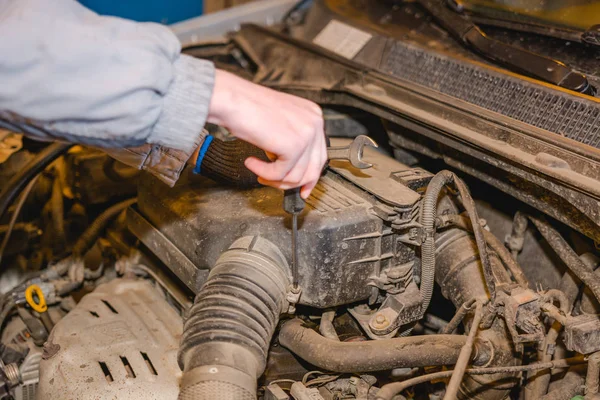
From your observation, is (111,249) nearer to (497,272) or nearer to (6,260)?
(6,260)

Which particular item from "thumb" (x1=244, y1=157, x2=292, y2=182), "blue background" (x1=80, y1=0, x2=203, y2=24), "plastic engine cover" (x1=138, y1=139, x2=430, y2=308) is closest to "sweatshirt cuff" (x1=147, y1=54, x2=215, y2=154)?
"thumb" (x1=244, y1=157, x2=292, y2=182)

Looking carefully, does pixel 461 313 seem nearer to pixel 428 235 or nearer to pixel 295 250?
pixel 428 235

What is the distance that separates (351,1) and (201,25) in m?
0.59

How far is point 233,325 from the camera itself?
3.53ft

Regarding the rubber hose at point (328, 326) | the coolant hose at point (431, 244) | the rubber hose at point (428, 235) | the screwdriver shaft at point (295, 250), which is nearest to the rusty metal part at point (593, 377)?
the coolant hose at point (431, 244)

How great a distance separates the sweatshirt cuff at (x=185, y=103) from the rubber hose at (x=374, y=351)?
0.51 metres

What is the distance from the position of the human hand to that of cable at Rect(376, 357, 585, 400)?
1.42 feet

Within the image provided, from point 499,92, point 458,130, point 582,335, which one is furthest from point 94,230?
point 582,335

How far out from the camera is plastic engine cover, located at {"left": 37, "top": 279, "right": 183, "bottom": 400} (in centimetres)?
127

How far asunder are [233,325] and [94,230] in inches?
33.7

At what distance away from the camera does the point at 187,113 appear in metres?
0.96

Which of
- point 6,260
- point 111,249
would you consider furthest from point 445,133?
point 6,260

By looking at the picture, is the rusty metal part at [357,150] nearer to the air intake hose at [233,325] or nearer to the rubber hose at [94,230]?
the air intake hose at [233,325]

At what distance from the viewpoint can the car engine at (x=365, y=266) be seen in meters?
1.23
